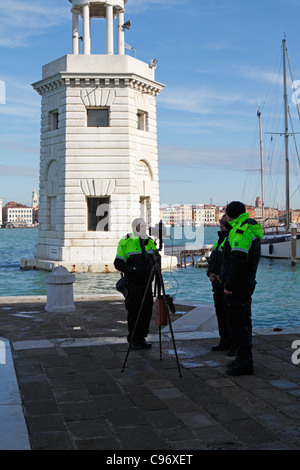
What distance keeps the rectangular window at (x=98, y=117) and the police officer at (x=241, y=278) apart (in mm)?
23715

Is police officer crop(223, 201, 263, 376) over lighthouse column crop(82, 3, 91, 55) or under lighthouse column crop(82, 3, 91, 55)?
under

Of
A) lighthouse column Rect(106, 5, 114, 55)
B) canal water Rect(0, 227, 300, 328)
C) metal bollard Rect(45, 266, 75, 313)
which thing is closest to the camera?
metal bollard Rect(45, 266, 75, 313)

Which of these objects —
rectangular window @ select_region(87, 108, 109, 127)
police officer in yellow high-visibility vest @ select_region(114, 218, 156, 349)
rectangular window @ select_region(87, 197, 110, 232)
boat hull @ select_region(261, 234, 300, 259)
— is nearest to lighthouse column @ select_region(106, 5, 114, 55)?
rectangular window @ select_region(87, 108, 109, 127)

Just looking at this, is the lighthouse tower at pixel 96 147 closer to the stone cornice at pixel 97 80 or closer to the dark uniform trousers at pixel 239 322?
the stone cornice at pixel 97 80

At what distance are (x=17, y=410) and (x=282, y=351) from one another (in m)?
4.00

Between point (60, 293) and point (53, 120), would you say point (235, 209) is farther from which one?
point (53, 120)

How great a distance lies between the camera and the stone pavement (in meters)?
4.55

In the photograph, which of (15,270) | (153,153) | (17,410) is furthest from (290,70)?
(17,410)

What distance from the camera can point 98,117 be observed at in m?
29.4

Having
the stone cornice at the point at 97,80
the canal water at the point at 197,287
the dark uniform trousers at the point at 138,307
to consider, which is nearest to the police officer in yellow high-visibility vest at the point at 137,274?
the dark uniform trousers at the point at 138,307

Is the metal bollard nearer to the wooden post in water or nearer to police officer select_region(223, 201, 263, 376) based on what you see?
police officer select_region(223, 201, 263, 376)

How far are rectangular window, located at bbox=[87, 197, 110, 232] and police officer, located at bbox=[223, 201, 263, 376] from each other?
22.8 meters

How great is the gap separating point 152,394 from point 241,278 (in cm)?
174
